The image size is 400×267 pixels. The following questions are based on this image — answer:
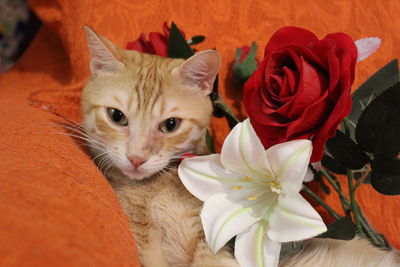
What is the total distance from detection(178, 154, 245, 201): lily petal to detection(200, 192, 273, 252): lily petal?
0.06ft

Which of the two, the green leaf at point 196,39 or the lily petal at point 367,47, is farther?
the green leaf at point 196,39

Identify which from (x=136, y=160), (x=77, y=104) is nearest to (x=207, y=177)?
(x=136, y=160)

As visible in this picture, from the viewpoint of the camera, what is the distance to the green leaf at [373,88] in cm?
76

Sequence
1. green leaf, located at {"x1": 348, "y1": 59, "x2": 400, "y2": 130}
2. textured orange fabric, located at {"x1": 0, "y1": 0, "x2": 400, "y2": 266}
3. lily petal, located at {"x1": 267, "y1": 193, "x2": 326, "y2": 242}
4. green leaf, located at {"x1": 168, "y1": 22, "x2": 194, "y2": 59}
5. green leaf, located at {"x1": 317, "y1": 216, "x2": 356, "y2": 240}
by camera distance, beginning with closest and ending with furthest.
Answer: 1. textured orange fabric, located at {"x1": 0, "y1": 0, "x2": 400, "y2": 266}
2. lily petal, located at {"x1": 267, "y1": 193, "x2": 326, "y2": 242}
3. green leaf, located at {"x1": 317, "y1": 216, "x2": 356, "y2": 240}
4. green leaf, located at {"x1": 348, "y1": 59, "x2": 400, "y2": 130}
5. green leaf, located at {"x1": 168, "y1": 22, "x2": 194, "y2": 59}

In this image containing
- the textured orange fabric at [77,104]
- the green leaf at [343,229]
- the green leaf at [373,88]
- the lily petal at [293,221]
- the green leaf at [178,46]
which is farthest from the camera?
the green leaf at [178,46]

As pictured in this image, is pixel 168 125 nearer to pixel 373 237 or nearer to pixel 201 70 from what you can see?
pixel 201 70

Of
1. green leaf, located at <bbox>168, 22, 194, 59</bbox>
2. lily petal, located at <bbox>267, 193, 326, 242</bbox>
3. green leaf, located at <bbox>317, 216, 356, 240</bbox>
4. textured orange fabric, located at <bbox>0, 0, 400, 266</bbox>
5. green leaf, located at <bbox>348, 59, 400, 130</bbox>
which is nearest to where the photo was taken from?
textured orange fabric, located at <bbox>0, 0, 400, 266</bbox>

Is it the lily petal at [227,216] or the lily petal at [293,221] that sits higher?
the lily petal at [293,221]

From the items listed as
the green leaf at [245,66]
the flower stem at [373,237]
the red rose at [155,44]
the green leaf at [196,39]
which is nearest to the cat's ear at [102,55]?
the red rose at [155,44]

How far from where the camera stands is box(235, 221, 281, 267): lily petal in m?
0.59

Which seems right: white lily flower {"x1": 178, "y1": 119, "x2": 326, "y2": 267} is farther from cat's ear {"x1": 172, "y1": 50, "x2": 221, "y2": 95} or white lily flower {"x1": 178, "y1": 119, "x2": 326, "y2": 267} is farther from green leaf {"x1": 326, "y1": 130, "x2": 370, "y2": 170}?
cat's ear {"x1": 172, "y1": 50, "x2": 221, "y2": 95}

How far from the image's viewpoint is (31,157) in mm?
621

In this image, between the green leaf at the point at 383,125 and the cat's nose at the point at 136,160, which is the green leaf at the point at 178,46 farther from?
the green leaf at the point at 383,125

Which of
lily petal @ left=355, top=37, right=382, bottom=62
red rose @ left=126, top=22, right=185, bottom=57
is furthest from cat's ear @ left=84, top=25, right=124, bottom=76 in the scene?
lily petal @ left=355, top=37, right=382, bottom=62
